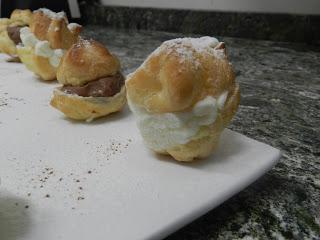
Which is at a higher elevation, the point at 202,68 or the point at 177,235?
the point at 202,68

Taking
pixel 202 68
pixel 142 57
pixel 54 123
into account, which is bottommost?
pixel 142 57

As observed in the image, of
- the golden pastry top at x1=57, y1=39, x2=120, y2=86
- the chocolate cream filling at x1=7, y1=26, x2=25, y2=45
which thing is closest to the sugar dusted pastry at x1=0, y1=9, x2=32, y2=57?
the chocolate cream filling at x1=7, y1=26, x2=25, y2=45

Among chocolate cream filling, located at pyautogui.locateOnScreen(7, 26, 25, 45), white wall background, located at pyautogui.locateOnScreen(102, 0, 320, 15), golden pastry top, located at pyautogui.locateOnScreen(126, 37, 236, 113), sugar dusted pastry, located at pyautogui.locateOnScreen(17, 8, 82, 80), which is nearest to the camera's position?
golden pastry top, located at pyautogui.locateOnScreen(126, 37, 236, 113)

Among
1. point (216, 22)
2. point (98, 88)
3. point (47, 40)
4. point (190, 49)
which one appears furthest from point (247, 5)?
point (190, 49)

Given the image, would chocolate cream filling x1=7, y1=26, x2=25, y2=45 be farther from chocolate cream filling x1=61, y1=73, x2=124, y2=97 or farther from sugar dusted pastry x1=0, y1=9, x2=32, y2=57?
chocolate cream filling x1=61, y1=73, x2=124, y2=97

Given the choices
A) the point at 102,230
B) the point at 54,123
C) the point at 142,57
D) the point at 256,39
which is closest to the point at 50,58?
the point at 54,123

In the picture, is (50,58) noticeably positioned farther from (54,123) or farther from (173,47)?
(173,47)

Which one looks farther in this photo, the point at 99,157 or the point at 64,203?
the point at 99,157
